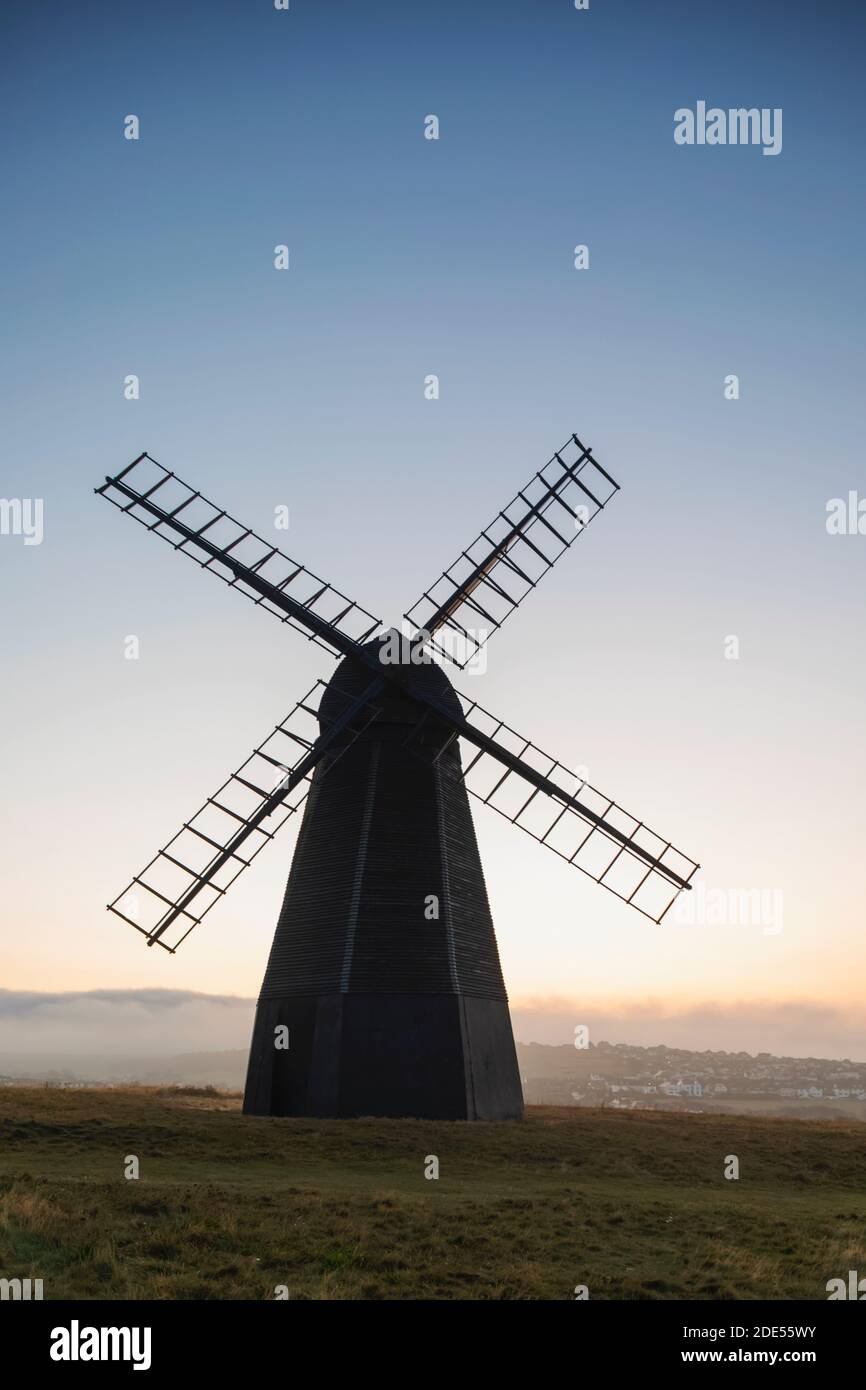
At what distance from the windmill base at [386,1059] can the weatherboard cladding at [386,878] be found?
0.43 m

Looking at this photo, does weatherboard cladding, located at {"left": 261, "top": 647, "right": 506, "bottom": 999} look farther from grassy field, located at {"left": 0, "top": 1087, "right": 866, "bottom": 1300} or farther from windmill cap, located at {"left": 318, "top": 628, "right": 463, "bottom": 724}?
grassy field, located at {"left": 0, "top": 1087, "right": 866, "bottom": 1300}

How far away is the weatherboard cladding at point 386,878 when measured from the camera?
90.8 feet

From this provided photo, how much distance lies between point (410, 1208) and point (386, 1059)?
9396mm

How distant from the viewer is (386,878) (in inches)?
1111

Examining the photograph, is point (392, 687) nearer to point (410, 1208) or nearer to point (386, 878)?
point (386, 878)

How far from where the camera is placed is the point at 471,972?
28594mm

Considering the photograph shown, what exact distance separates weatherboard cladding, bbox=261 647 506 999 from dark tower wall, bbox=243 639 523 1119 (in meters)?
0.03

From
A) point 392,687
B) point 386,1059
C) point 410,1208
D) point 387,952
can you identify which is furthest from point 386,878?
point 410,1208

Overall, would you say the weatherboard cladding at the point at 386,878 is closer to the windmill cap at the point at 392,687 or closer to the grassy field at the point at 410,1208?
the windmill cap at the point at 392,687

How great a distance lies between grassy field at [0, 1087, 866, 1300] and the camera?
14.5m

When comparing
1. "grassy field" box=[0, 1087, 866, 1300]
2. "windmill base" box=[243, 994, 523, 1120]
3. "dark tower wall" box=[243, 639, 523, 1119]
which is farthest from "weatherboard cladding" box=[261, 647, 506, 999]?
"grassy field" box=[0, 1087, 866, 1300]

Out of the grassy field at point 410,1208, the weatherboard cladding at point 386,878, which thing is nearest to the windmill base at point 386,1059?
the weatherboard cladding at point 386,878
